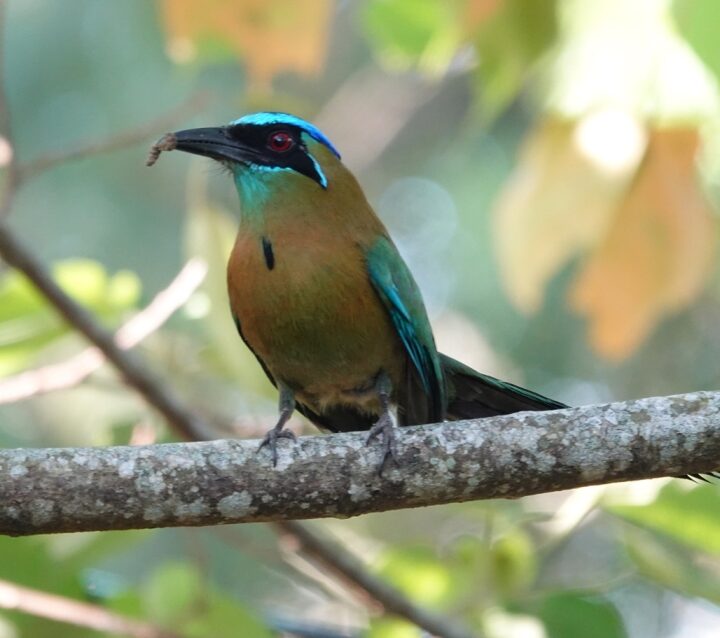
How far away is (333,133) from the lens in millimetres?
12227

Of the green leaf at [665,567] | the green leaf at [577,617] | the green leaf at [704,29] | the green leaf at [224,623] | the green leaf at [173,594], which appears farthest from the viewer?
the green leaf at [173,594]

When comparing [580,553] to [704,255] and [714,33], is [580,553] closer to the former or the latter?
[704,255]

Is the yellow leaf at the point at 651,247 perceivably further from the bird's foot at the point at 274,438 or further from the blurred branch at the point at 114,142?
the blurred branch at the point at 114,142

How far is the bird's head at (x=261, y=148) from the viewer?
178 inches

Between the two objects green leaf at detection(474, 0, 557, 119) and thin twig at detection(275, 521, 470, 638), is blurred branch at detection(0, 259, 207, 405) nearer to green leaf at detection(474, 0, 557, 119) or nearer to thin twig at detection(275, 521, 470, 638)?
thin twig at detection(275, 521, 470, 638)

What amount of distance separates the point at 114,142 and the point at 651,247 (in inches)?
77.7

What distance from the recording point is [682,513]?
340 centimetres

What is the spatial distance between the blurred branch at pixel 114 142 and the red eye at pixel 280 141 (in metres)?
0.33

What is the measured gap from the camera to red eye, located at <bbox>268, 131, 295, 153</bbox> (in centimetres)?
462

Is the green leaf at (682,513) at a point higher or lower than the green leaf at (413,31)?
lower

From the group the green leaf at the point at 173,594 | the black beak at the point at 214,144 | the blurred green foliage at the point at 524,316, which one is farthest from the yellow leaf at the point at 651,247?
the green leaf at the point at 173,594

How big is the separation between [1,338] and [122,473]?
55.3 inches

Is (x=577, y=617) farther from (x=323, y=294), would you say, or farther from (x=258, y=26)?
(x=258, y=26)

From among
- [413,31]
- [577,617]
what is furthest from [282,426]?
[413,31]
